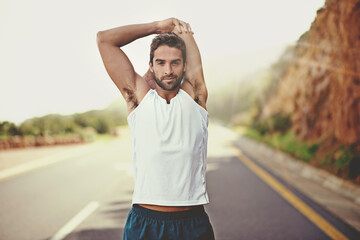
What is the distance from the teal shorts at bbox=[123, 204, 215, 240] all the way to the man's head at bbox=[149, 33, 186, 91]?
2.41 ft

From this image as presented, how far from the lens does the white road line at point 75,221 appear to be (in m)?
4.72

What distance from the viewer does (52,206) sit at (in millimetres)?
6293

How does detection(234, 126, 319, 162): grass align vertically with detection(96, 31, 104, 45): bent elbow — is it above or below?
below

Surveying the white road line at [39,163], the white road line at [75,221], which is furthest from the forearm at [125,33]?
the white road line at [39,163]

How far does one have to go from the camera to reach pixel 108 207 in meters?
6.15

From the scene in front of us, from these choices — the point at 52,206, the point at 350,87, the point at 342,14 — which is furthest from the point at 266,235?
the point at 350,87

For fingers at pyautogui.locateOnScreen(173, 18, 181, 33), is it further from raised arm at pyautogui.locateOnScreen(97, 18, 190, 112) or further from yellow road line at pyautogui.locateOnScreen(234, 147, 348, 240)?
yellow road line at pyautogui.locateOnScreen(234, 147, 348, 240)

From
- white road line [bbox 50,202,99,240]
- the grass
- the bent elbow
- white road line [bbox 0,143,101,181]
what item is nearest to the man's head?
the bent elbow

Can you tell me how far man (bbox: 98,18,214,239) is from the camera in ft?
6.47

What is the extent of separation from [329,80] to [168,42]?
12273 mm

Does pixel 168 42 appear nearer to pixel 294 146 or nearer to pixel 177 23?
pixel 177 23

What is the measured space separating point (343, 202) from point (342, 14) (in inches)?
144

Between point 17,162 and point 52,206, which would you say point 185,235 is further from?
point 17,162

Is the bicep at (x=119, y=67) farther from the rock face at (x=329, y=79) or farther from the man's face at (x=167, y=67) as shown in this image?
the rock face at (x=329, y=79)
